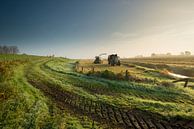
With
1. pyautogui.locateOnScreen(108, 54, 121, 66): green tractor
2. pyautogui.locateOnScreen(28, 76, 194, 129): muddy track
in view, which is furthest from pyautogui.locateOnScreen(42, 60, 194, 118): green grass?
pyautogui.locateOnScreen(108, 54, 121, 66): green tractor

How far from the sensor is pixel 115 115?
1677 centimetres

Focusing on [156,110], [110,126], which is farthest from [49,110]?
[156,110]

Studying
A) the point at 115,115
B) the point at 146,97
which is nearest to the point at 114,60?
the point at 146,97

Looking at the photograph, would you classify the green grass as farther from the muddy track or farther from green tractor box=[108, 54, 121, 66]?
green tractor box=[108, 54, 121, 66]

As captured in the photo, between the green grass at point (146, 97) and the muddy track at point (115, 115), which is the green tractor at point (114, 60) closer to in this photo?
the green grass at point (146, 97)

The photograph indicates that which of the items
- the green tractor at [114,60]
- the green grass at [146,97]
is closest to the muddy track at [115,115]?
the green grass at [146,97]

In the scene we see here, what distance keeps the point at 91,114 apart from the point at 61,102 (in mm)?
3923

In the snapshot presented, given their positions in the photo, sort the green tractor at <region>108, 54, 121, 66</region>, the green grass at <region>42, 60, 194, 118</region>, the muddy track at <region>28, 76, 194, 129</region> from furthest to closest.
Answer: the green tractor at <region>108, 54, 121, 66</region> < the green grass at <region>42, 60, 194, 118</region> < the muddy track at <region>28, 76, 194, 129</region>

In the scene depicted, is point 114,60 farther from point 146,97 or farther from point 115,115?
point 115,115

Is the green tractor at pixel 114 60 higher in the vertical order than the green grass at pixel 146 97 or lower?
higher

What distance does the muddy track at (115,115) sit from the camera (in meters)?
15.1

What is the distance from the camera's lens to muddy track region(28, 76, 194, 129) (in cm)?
1505

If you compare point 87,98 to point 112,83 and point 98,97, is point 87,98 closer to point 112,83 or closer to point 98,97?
point 98,97

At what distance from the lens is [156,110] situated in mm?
18516
